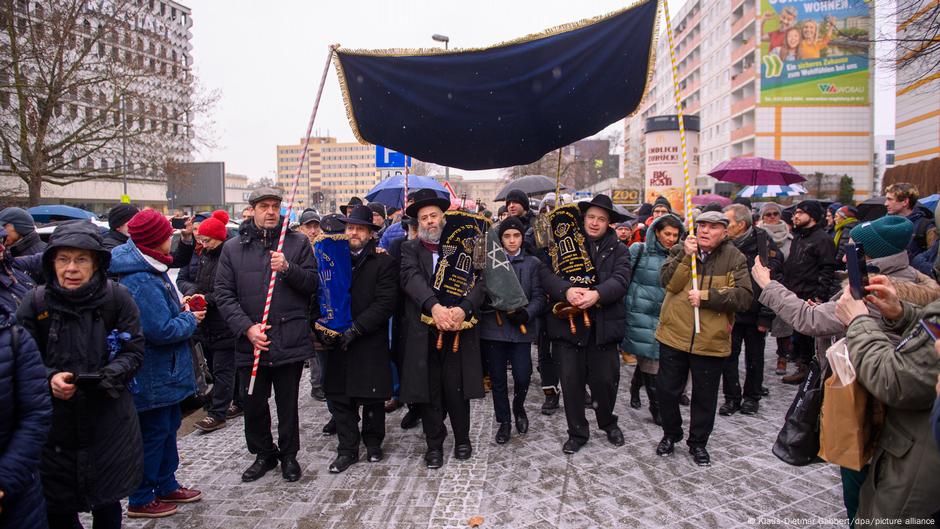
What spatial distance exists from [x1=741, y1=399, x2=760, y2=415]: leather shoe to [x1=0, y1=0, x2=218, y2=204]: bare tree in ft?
61.7

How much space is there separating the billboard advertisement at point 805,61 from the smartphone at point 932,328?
5340 cm

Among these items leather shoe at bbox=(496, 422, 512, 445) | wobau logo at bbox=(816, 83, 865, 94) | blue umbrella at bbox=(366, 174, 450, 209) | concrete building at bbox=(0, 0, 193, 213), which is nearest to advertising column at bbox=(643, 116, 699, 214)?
blue umbrella at bbox=(366, 174, 450, 209)

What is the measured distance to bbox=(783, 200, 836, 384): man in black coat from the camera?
6.52 m

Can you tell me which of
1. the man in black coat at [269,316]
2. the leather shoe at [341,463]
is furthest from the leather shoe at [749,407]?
the man in black coat at [269,316]

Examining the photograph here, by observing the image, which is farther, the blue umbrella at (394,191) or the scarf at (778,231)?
the blue umbrella at (394,191)

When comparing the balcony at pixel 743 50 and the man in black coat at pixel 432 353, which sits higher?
the balcony at pixel 743 50

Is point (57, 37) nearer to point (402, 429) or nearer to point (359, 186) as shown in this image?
point (402, 429)

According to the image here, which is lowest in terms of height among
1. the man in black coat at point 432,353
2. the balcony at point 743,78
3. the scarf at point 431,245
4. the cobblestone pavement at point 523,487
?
the cobblestone pavement at point 523,487

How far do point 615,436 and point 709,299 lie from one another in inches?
61.5

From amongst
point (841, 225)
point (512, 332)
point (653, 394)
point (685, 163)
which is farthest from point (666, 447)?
point (841, 225)

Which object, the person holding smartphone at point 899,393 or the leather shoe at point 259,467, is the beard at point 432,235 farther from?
the person holding smartphone at point 899,393

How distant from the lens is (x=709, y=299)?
440cm

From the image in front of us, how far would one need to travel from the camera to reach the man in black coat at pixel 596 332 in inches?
193

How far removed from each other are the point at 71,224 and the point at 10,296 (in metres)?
1.01
